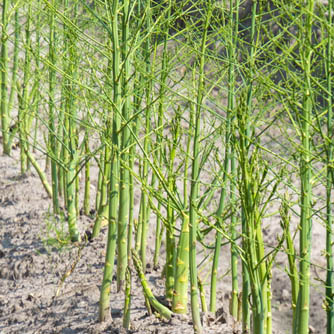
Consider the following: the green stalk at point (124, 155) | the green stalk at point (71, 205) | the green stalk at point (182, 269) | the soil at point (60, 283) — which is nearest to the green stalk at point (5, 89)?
the soil at point (60, 283)

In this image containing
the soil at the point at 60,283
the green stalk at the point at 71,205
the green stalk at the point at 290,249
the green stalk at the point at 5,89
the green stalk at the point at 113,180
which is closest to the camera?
the green stalk at the point at 290,249

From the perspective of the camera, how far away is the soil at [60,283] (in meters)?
3.77

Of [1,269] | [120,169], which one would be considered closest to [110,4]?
[120,169]

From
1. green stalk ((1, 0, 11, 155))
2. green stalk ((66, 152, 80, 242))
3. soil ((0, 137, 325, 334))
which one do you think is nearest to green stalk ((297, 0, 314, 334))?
soil ((0, 137, 325, 334))

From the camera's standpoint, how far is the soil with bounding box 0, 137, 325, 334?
377 cm

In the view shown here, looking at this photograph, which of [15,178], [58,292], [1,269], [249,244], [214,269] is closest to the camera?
[249,244]

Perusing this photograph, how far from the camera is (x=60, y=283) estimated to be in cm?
427

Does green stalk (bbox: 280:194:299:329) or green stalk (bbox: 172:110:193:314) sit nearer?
green stalk (bbox: 280:194:299:329)

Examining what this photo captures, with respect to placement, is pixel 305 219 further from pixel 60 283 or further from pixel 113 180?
pixel 60 283

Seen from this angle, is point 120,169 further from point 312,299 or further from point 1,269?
point 312,299

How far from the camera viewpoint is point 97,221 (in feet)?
16.1

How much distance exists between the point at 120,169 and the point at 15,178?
2563 millimetres

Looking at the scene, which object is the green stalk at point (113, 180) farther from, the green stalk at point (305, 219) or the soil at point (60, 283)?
the green stalk at point (305, 219)

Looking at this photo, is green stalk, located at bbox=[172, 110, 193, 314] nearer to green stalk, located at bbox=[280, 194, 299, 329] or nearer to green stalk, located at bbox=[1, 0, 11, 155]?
green stalk, located at bbox=[280, 194, 299, 329]
